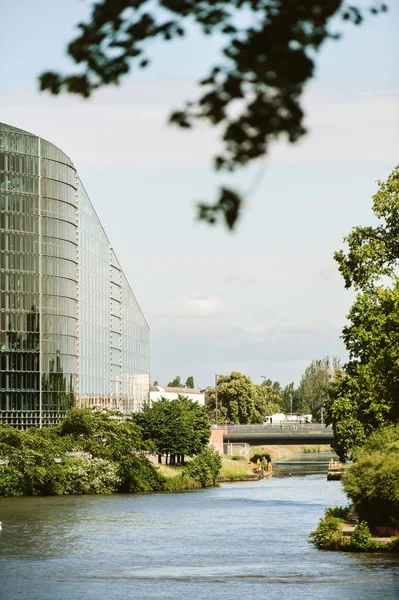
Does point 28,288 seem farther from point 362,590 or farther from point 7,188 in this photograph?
point 362,590

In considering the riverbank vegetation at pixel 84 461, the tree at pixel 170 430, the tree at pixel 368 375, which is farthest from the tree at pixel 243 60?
the tree at pixel 170 430

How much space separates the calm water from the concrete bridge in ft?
173

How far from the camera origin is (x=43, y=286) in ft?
343

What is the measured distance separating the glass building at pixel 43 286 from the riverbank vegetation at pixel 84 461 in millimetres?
6644

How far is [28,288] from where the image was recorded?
339ft

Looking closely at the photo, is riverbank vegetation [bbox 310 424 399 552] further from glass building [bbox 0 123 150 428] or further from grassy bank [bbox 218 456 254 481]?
grassy bank [bbox 218 456 254 481]

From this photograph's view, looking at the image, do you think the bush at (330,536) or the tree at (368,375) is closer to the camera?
the bush at (330,536)

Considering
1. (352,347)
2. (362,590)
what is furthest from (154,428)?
(362,590)

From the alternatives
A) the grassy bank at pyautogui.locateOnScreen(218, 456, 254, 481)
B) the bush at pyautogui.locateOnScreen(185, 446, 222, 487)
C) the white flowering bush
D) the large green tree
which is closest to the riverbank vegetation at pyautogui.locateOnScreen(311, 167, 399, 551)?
the large green tree

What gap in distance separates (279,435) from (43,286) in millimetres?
46801

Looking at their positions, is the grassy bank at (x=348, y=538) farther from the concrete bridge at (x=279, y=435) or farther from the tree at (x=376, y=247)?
the concrete bridge at (x=279, y=435)

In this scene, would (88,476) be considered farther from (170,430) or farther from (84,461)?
(170,430)

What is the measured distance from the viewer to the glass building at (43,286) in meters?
102

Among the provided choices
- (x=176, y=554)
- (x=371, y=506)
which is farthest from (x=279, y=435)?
(x=371, y=506)
